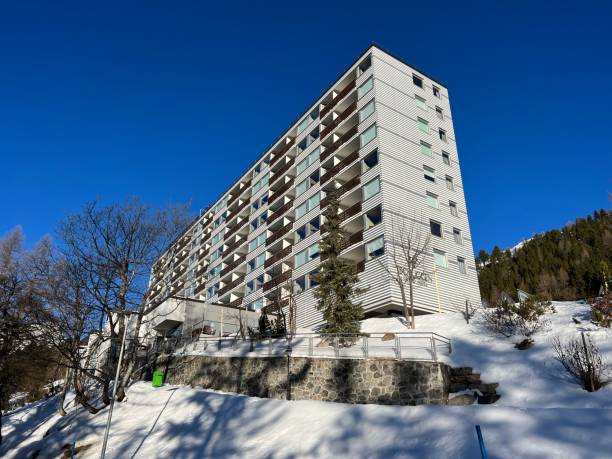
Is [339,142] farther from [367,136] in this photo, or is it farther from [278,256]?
[278,256]

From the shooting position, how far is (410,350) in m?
18.4

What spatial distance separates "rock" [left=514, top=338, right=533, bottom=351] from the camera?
18.1 metres

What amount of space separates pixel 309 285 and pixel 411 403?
22181 millimetres

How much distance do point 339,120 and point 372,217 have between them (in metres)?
12.4

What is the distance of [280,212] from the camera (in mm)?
49219

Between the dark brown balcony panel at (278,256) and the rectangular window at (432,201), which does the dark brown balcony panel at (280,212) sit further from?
the rectangular window at (432,201)

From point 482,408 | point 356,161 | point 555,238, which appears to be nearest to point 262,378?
point 482,408

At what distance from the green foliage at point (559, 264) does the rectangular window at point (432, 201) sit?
822 centimetres

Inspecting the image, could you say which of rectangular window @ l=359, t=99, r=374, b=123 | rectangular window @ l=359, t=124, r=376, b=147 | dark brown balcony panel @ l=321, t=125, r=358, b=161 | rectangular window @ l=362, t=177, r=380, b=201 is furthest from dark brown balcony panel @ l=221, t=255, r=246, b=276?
rectangular window @ l=362, t=177, r=380, b=201

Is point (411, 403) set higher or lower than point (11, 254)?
lower

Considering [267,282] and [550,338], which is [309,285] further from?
[550,338]

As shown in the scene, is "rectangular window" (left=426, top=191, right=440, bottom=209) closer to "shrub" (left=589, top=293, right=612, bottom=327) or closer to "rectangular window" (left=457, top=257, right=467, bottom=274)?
"rectangular window" (left=457, top=257, right=467, bottom=274)

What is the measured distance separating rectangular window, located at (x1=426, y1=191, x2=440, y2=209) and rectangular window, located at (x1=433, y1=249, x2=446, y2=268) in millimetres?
4142

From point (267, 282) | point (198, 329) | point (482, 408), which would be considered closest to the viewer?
point (482, 408)
